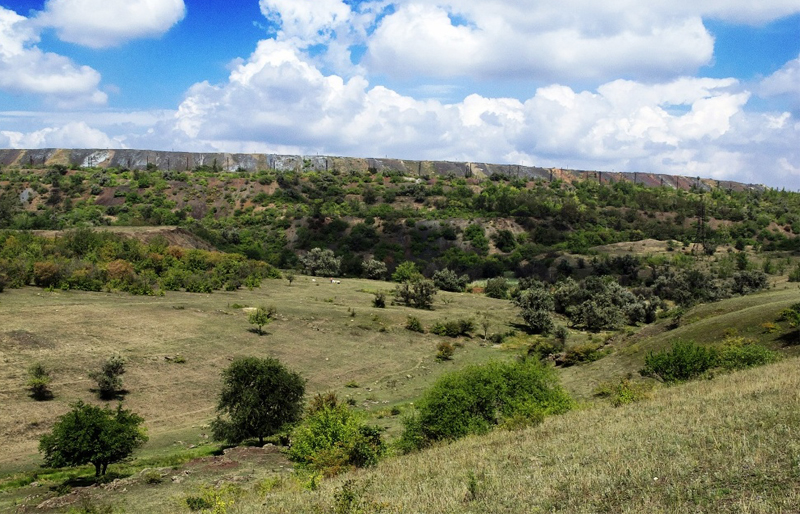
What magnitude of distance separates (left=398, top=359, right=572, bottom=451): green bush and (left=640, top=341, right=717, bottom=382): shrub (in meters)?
6.80

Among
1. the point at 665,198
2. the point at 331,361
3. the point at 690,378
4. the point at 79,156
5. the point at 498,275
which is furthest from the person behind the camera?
the point at 79,156

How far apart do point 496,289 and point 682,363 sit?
58.1 metres

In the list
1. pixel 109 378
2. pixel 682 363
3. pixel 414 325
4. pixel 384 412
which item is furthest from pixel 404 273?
pixel 682 363

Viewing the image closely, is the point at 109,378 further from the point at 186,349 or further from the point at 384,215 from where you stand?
the point at 384,215

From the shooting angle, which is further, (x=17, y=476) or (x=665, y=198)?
(x=665, y=198)

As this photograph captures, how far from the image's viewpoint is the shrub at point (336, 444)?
22625 millimetres

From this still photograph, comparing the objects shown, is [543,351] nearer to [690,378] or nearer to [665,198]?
[690,378]

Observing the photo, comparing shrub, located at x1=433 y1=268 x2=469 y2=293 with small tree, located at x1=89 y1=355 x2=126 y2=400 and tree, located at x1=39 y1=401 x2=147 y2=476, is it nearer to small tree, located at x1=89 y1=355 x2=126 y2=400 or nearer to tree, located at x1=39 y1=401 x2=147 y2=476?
small tree, located at x1=89 y1=355 x2=126 y2=400

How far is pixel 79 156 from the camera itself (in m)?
179

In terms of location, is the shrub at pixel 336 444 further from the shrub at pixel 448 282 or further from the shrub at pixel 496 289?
the shrub at pixel 448 282

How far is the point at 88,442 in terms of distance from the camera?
26375 millimetres

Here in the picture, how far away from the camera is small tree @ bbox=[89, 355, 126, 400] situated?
37969mm

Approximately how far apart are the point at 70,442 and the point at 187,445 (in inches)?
271

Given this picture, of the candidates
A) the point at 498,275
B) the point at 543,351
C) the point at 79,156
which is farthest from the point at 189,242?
the point at 79,156
